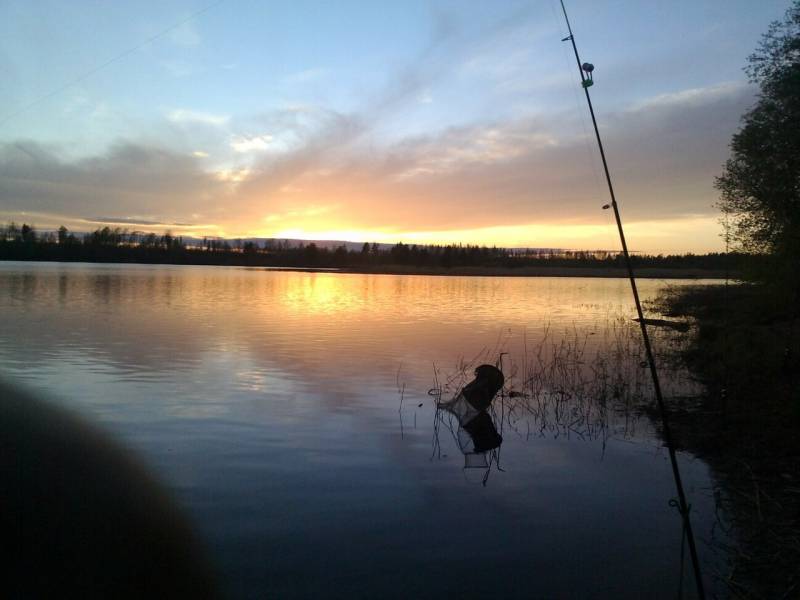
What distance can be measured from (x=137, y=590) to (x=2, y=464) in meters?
2.68

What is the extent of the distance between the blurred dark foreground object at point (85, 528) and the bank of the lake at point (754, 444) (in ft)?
17.3

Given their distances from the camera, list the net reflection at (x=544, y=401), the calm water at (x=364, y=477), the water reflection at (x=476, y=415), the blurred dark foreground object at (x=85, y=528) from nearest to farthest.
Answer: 1. the blurred dark foreground object at (x=85, y=528)
2. the calm water at (x=364, y=477)
3. the water reflection at (x=476, y=415)
4. the net reflection at (x=544, y=401)

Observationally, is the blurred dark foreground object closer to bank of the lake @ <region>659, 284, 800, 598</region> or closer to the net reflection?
the net reflection

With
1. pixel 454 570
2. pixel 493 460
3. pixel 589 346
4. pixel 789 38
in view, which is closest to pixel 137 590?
pixel 454 570

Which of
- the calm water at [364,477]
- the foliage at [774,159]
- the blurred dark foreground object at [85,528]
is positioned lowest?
the calm water at [364,477]

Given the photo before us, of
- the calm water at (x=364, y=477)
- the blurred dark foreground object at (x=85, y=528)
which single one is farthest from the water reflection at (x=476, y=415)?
the blurred dark foreground object at (x=85, y=528)

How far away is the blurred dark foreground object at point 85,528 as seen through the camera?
15.0 feet

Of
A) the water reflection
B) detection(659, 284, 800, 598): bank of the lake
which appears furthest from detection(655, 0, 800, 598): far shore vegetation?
the water reflection

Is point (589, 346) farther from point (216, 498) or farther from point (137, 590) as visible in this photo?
point (137, 590)

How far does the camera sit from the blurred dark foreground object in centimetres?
458

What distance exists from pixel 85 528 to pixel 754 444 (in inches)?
368

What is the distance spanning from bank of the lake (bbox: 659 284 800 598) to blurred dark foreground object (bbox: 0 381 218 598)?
5.26 metres

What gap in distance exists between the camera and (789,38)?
56.9 ft

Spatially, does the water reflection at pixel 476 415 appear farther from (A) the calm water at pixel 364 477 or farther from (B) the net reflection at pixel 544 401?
(A) the calm water at pixel 364 477
